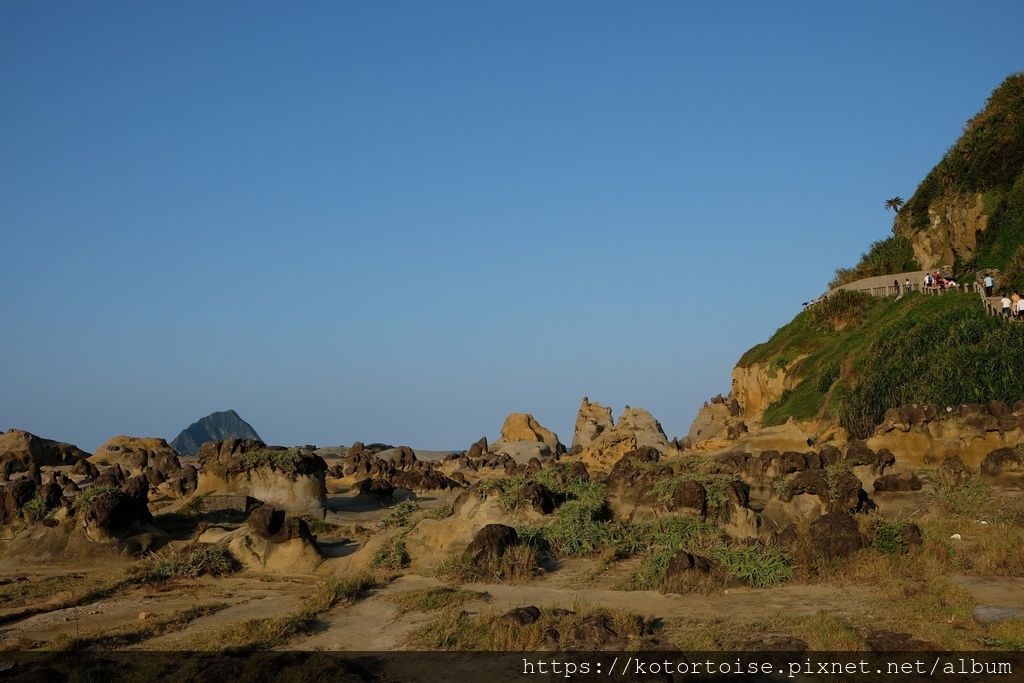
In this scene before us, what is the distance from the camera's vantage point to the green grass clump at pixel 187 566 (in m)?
17.0

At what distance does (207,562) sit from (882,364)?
3481 centimetres

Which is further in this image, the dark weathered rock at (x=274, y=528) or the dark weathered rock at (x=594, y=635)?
the dark weathered rock at (x=274, y=528)

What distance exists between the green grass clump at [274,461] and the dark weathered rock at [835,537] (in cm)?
1550

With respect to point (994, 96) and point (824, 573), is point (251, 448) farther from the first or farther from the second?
point (994, 96)

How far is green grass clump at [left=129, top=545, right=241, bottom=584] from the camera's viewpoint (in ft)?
55.9

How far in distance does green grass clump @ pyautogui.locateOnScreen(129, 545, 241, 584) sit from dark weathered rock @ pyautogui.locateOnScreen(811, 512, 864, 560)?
1030 cm

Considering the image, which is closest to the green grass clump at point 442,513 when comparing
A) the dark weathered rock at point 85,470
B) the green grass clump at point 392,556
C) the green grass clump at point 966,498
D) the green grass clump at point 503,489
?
the green grass clump at point 503,489

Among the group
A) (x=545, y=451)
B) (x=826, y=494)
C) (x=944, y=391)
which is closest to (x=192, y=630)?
(x=826, y=494)

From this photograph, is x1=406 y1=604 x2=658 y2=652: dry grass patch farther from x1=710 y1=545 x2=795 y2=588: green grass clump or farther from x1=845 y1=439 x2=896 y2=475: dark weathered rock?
x1=845 y1=439 x2=896 y2=475: dark weathered rock

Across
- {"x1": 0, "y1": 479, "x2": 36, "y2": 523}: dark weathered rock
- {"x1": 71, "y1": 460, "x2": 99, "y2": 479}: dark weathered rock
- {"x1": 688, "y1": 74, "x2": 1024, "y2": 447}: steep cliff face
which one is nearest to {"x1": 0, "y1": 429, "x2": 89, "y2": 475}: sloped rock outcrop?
{"x1": 71, "y1": 460, "x2": 99, "y2": 479}: dark weathered rock

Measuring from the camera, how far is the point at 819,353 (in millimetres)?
57219

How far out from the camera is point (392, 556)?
1769 centimetres

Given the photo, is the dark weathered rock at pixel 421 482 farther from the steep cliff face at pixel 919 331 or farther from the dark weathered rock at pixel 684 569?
the dark weathered rock at pixel 684 569

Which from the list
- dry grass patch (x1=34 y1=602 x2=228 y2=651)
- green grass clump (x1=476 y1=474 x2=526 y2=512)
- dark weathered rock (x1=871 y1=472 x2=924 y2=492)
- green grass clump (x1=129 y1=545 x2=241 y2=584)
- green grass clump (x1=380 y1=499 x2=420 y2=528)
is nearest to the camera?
dry grass patch (x1=34 y1=602 x2=228 y2=651)
